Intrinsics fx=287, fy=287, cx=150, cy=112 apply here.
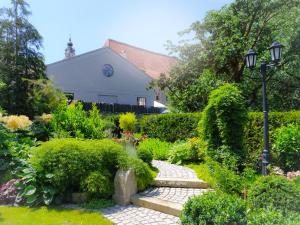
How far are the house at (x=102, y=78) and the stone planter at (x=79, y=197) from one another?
50.8ft

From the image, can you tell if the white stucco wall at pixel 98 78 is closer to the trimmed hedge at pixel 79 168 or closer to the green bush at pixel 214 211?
the trimmed hedge at pixel 79 168

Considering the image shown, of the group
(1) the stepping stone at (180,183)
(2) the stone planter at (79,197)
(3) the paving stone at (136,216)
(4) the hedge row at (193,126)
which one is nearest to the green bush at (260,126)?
(4) the hedge row at (193,126)

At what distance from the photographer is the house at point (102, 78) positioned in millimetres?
22688

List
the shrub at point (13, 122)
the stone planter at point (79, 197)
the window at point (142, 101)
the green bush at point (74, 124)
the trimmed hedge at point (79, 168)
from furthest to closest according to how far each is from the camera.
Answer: the window at point (142, 101)
the green bush at point (74, 124)
the shrub at point (13, 122)
the stone planter at point (79, 197)
the trimmed hedge at point (79, 168)

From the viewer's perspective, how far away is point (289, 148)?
28.1 ft

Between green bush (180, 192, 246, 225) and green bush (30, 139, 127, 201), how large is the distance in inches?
121

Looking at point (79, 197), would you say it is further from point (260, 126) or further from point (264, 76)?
point (260, 126)

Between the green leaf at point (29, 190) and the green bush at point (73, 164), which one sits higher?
the green bush at point (73, 164)

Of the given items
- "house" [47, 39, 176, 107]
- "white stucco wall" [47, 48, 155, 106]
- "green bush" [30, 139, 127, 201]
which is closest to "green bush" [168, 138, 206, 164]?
"green bush" [30, 139, 127, 201]

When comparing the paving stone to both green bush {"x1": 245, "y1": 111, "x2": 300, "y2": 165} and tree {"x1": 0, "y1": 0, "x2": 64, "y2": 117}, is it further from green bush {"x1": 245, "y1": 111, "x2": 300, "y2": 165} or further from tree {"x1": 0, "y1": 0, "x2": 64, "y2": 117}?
tree {"x1": 0, "y1": 0, "x2": 64, "y2": 117}

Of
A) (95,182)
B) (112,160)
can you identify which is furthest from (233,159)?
(95,182)

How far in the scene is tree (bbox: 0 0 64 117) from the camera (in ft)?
49.2

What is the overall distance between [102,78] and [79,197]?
1909 cm

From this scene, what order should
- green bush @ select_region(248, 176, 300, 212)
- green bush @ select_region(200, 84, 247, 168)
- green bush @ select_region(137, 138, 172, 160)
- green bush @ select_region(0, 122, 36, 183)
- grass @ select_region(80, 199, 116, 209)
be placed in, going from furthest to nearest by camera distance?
green bush @ select_region(137, 138, 172, 160) < green bush @ select_region(200, 84, 247, 168) < green bush @ select_region(0, 122, 36, 183) < grass @ select_region(80, 199, 116, 209) < green bush @ select_region(248, 176, 300, 212)
